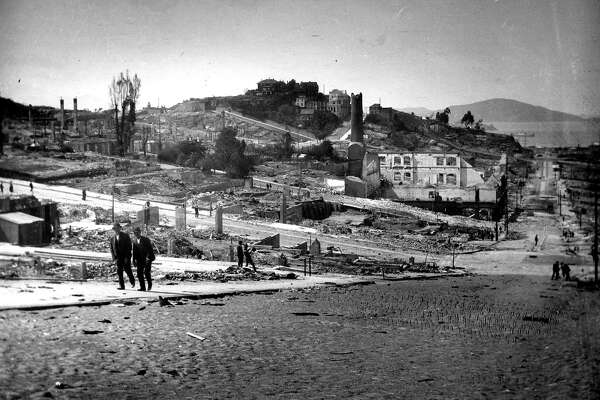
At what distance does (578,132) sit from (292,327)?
12.7 feet

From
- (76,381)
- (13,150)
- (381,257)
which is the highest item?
(13,150)

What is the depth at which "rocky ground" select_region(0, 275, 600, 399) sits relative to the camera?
3.60m

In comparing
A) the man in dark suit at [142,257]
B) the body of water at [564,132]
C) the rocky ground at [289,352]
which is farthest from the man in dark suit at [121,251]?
the body of water at [564,132]

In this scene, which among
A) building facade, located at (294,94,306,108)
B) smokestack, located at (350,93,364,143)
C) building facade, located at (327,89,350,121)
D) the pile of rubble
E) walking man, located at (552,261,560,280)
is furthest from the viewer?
building facade, located at (327,89,350,121)

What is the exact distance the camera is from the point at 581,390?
4008mm

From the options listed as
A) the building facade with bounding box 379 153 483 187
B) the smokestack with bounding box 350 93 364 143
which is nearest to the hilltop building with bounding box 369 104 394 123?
the smokestack with bounding box 350 93 364 143

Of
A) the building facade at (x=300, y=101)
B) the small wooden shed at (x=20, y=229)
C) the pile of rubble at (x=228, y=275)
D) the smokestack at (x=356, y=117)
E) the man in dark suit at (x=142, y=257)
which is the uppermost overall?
the building facade at (x=300, y=101)

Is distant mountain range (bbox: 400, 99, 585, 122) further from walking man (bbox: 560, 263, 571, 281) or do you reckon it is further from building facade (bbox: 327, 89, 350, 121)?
building facade (bbox: 327, 89, 350, 121)

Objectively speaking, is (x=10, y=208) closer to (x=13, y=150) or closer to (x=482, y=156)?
(x=13, y=150)

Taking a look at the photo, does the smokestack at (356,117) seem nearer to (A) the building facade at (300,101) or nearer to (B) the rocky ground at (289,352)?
(A) the building facade at (300,101)

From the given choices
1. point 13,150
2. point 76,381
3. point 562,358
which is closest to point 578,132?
point 562,358

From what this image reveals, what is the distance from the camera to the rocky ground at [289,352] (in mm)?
3598

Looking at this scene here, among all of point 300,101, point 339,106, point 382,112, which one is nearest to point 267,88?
point 300,101

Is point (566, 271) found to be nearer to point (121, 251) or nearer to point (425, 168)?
point (121, 251)
